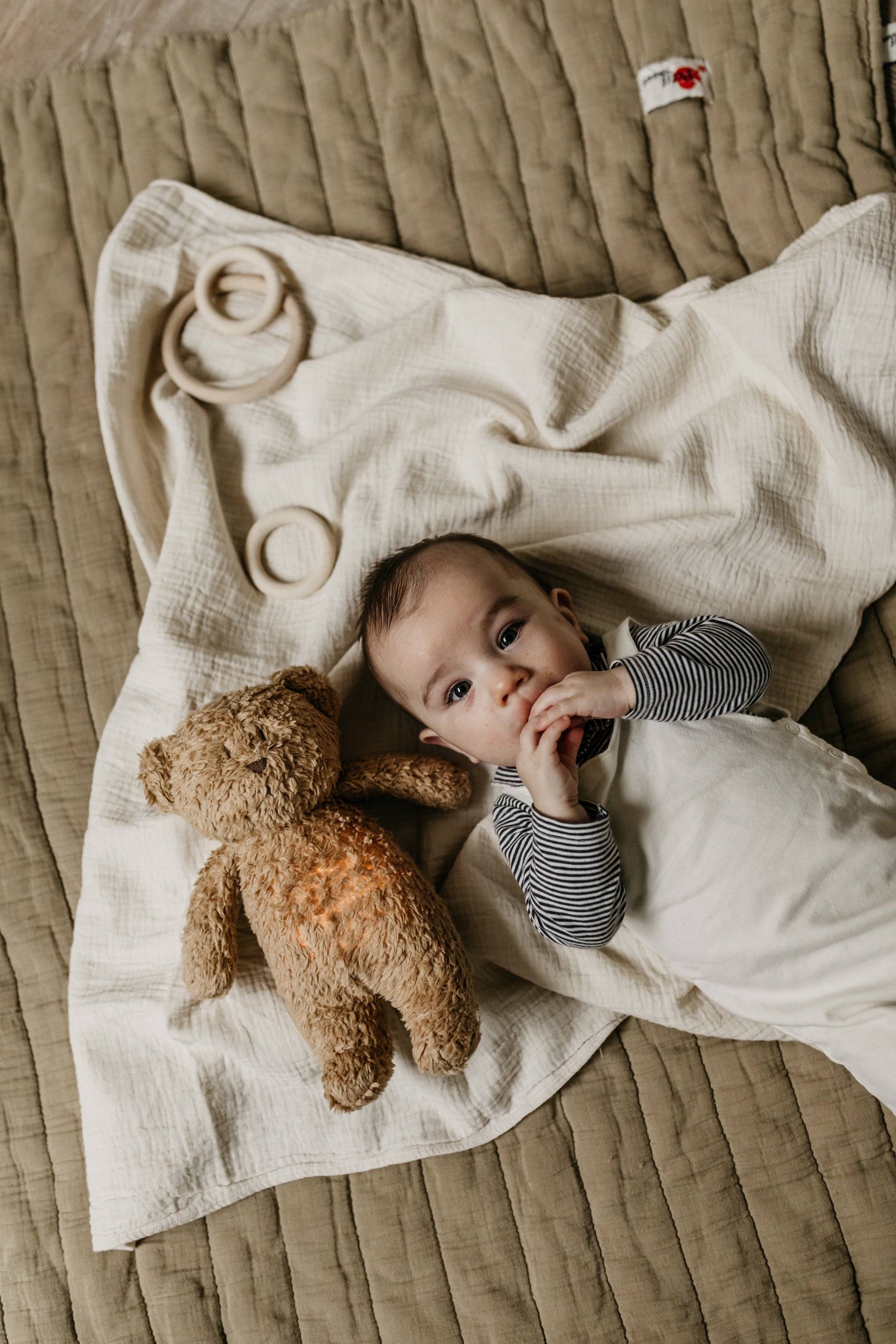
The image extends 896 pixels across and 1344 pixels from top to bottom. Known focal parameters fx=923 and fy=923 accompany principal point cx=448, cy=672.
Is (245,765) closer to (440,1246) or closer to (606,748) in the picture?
(606,748)

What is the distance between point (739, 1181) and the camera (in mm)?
989

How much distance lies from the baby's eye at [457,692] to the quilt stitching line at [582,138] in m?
0.59

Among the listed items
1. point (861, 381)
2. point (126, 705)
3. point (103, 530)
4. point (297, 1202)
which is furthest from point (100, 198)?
point (297, 1202)

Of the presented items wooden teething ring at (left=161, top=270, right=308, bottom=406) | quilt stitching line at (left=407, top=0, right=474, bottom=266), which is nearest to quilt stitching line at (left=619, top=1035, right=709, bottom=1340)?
wooden teething ring at (left=161, top=270, right=308, bottom=406)

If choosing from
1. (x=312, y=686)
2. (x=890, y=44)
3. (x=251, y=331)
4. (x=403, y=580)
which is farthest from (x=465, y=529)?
(x=890, y=44)

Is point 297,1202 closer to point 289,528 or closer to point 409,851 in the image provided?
point 409,851

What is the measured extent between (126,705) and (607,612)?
1.88 feet

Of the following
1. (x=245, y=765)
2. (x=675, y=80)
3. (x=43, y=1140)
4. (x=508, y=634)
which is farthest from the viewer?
(x=675, y=80)

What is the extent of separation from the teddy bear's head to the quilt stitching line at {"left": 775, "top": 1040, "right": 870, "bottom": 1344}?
1.97 ft

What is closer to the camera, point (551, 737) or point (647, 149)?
point (551, 737)

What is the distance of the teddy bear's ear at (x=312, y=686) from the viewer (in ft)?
3.03

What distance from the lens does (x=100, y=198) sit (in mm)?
1235

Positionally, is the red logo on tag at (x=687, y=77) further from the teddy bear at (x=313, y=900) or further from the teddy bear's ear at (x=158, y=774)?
the teddy bear's ear at (x=158, y=774)

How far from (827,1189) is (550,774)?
0.55 m
